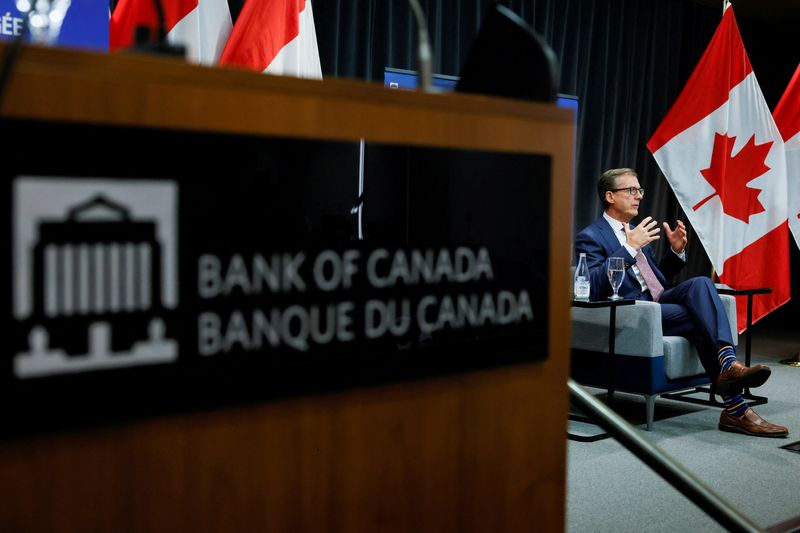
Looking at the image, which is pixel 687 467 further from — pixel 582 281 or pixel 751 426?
pixel 582 281

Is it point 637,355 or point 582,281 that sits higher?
point 582,281

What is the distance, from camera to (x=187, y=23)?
351cm

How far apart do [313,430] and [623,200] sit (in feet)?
11.5

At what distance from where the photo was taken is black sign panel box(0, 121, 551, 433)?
2.23 feet

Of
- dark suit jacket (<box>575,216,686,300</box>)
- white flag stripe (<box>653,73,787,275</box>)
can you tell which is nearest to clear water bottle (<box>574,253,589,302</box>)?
dark suit jacket (<box>575,216,686,300</box>)

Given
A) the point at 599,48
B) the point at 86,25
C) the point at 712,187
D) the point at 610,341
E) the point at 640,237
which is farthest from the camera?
the point at 599,48

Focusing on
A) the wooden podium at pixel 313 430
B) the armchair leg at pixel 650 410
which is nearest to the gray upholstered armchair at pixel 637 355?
the armchair leg at pixel 650 410

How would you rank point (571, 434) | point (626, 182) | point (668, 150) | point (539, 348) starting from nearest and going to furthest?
1. point (539, 348)
2. point (571, 434)
3. point (626, 182)
4. point (668, 150)

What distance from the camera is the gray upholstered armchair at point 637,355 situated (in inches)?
141

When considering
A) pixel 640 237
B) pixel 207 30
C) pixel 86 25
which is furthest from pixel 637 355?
pixel 86 25

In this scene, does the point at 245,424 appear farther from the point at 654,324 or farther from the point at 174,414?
the point at 654,324

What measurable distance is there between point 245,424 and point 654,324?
10.0 feet

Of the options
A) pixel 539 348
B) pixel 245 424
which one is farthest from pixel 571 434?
pixel 245 424

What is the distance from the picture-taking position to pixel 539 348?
100 centimetres
